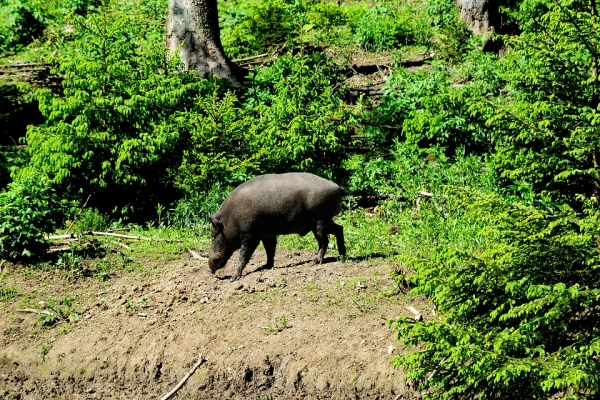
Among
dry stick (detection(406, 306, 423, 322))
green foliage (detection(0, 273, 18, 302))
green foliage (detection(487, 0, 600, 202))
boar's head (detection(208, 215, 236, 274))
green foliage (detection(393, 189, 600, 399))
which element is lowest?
green foliage (detection(0, 273, 18, 302))

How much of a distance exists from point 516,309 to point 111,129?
854 cm

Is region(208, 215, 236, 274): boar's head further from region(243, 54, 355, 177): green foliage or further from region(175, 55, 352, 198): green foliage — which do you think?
region(243, 54, 355, 177): green foliage

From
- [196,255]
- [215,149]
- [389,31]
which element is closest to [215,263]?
[196,255]

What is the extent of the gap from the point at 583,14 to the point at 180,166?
7.30m

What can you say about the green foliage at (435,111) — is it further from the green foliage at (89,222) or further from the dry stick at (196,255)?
the green foliage at (89,222)

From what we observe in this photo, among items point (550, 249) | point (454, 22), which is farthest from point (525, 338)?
point (454, 22)

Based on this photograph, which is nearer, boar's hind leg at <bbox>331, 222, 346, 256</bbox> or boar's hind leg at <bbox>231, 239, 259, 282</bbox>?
boar's hind leg at <bbox>231, 239, 259, 282</bbox>

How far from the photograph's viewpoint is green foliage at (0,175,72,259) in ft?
38.1

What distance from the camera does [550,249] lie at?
263 inches

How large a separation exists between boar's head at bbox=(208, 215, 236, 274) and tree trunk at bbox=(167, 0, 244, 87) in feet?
21.2

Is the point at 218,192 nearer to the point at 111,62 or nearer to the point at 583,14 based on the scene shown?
the point at 111,62

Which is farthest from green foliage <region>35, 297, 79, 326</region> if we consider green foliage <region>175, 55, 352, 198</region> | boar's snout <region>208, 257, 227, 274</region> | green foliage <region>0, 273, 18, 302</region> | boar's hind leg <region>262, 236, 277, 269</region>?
green foliage <region>175, 55, 352, 198</region>

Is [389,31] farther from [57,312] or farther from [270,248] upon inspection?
[57,312]

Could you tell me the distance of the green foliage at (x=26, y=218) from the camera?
11625 millimetres
